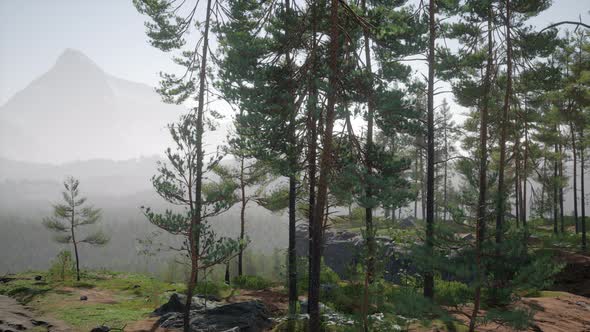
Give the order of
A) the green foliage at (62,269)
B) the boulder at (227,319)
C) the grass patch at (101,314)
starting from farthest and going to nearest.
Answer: the green foliage at (62,269) < the grass patch at (101,314) < the boulder at (227,319)

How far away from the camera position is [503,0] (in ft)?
46.2

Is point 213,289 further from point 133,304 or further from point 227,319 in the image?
point 227,319

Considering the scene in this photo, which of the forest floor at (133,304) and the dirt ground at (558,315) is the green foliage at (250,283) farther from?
the dirt ground at (558,315)

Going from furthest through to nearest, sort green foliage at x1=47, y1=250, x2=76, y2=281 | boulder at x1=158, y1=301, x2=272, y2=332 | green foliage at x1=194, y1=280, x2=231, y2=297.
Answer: green foliage at x1=47, y1=250, x2=76, y2=281 < green foliage at x1=194, y1=280, x2=231, y2=297 < boulder at x1=158, y1=301, x2=272, y2=332

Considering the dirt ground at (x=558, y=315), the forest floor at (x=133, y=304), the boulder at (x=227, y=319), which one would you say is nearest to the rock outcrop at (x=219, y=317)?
the boulder at (x=227, y=319)

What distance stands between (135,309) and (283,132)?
12398 mm

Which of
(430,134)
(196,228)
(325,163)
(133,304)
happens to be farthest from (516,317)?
(133,304)

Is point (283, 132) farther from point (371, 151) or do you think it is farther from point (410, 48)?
point (410, 48)

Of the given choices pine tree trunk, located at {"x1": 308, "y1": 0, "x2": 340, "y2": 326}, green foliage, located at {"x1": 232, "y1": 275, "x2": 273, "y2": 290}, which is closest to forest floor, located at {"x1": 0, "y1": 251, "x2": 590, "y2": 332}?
green foliage, located at {"x1": 232, "y1": 275, "x2": 273, "y2": 290}

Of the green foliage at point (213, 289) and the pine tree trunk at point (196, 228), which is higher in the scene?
the pine tree trunk at point (196, 228)

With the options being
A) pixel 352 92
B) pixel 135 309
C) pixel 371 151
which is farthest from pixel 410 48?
pixel 135 309

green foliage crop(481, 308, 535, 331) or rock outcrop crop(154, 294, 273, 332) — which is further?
rock outcrop crop(154, 294, 273, 332)

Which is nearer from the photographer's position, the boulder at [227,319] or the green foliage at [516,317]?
the green foliage at [516,317]

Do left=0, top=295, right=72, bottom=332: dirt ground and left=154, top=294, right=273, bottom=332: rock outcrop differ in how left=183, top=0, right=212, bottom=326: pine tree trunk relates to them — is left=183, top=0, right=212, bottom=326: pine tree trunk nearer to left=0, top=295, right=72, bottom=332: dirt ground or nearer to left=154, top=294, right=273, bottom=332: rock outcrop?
left=154, top=294, right=273, bottom=332: rock outcrop
